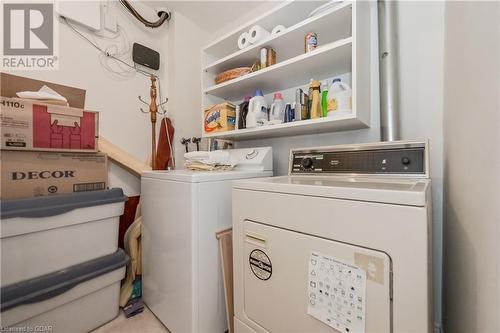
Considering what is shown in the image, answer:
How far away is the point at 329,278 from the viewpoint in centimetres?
68

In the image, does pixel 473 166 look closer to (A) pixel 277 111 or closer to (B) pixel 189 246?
(A) pixel 277 111

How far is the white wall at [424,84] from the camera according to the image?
116 centimetres

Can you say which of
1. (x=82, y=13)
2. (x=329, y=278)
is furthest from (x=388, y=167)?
(x=82, y=13)

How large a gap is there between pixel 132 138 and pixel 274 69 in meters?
1.34

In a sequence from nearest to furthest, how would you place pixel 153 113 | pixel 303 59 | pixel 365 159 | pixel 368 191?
pixel 368 191, pixel 365 159, pixel 303 59, pixel 153 113

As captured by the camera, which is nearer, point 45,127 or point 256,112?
point 45,127

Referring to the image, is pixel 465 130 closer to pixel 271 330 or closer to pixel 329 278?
pixel 329 278

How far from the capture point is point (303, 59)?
122cm

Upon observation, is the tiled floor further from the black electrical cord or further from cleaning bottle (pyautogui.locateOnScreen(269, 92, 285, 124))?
the black electrical cord

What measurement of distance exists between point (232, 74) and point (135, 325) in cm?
181

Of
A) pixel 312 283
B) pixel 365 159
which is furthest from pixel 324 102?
pixel 312 283

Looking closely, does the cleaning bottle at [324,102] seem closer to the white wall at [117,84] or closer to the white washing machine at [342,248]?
the white washing machine at [342,248]

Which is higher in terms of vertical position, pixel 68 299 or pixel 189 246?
pixel 189 246

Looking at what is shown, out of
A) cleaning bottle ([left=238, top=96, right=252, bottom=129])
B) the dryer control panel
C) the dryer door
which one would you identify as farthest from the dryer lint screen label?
cleaning bottle ([left=238, top=96, right=252, bottom=129])
